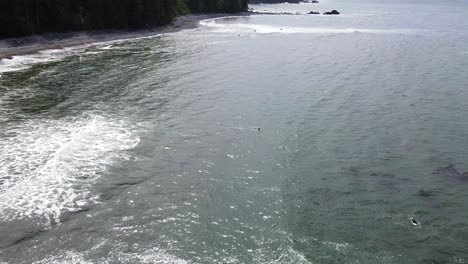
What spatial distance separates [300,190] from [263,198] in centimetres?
241

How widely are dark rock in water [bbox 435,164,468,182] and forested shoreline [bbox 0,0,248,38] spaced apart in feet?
258

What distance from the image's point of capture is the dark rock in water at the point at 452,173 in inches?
975

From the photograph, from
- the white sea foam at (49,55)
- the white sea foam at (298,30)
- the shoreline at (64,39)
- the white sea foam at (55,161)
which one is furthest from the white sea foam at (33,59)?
the white sea foam at (298,30)

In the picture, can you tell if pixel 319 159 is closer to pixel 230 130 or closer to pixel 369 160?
pixel 369 160

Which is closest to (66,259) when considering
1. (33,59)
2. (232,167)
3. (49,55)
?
(232,167)

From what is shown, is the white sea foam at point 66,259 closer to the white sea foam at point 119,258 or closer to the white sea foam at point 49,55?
the white sea foam at point 119,258

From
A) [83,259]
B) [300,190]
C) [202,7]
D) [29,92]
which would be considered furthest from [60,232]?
[202,7]

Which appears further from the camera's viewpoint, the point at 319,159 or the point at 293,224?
the point at 319,159

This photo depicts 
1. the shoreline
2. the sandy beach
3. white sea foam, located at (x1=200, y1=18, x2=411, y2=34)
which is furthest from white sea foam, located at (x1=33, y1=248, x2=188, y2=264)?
white sea foam, located at (x1=200, y1=18, x2=411, y2=34)

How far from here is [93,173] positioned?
79.9ft

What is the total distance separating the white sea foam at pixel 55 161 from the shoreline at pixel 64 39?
128 feet

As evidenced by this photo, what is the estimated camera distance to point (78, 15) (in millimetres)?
92750

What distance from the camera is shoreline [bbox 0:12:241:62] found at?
6994 cm

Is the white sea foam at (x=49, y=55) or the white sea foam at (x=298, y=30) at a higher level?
the white sea foam at (x=298, y=30)
